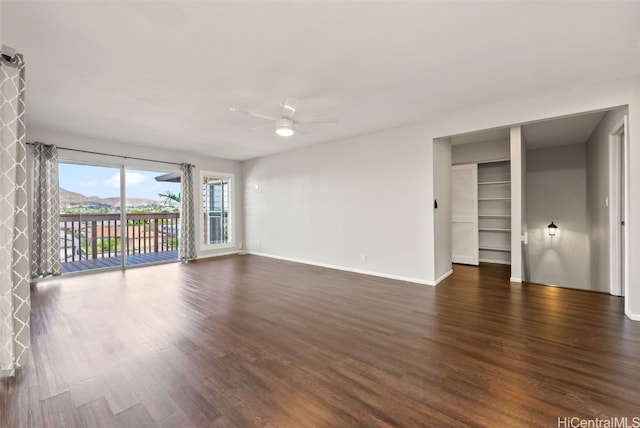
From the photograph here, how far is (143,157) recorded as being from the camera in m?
5.61

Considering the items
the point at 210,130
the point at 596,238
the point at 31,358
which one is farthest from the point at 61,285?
the point at 596,238

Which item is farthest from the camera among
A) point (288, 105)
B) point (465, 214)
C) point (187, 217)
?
point (187, 217)

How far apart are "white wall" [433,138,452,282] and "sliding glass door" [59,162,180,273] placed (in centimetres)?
558

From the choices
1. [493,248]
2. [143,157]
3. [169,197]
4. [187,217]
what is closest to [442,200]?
[493,248]

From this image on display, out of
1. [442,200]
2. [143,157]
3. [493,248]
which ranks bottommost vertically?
[493,248]

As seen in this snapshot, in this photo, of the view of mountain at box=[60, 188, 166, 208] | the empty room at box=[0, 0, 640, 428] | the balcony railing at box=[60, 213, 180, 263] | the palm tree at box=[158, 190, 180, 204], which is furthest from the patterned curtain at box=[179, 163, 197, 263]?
the balcony railing at box=[60, 213, 180, 263]

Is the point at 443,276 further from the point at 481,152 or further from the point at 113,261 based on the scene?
the point at 113,261

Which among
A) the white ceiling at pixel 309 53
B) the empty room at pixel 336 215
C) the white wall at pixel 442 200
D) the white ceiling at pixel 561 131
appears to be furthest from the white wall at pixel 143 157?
the white ceiling at pixel 561 131

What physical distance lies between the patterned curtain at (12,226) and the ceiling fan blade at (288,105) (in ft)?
7.17

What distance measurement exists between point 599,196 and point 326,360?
194 inches

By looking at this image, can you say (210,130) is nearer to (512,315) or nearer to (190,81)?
(190,81)

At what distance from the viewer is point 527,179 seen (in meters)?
6.09

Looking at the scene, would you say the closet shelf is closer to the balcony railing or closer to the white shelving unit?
the white shelving unit

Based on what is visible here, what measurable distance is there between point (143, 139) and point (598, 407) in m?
6.55
